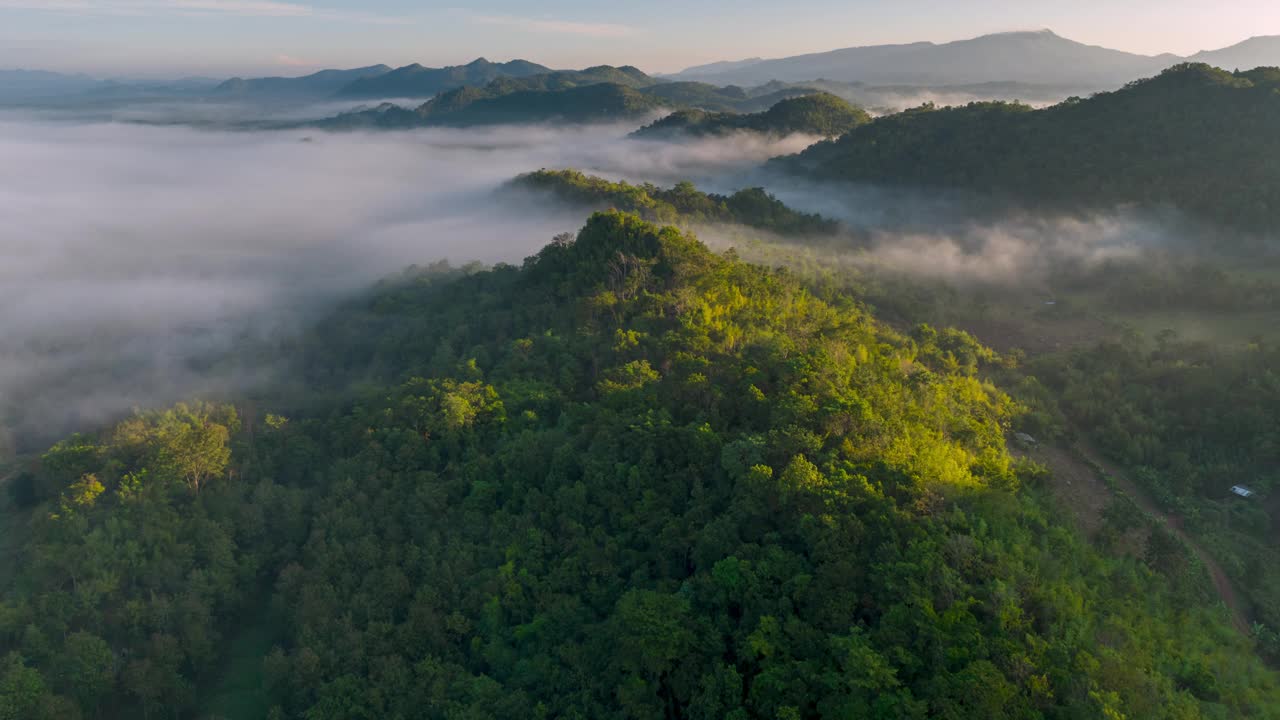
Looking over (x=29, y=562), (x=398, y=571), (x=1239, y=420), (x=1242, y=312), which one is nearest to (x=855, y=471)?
(x=398, y=571)

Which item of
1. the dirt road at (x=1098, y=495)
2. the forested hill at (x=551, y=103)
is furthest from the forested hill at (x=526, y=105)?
the dirt road at (x=1098, y=495)

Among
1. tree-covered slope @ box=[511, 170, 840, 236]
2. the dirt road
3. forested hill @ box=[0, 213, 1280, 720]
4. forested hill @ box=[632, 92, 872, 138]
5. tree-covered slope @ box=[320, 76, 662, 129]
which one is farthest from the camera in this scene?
tree-covered slope @ box=[320, 76, 662, 129]

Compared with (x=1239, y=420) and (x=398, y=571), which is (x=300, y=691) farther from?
(x=1239, y=420)

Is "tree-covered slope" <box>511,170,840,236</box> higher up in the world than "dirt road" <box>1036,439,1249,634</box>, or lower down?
higher up

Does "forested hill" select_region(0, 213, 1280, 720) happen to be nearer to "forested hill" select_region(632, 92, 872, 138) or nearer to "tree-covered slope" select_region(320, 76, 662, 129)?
"forested hill" select_region(632, 92, 872, 138)

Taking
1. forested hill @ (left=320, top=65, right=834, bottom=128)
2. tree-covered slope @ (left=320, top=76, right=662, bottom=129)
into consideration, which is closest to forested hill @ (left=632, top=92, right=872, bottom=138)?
forested hill @ (left=320, top=65, right=834, bottom=128)

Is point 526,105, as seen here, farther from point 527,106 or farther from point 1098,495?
point 1098,495
